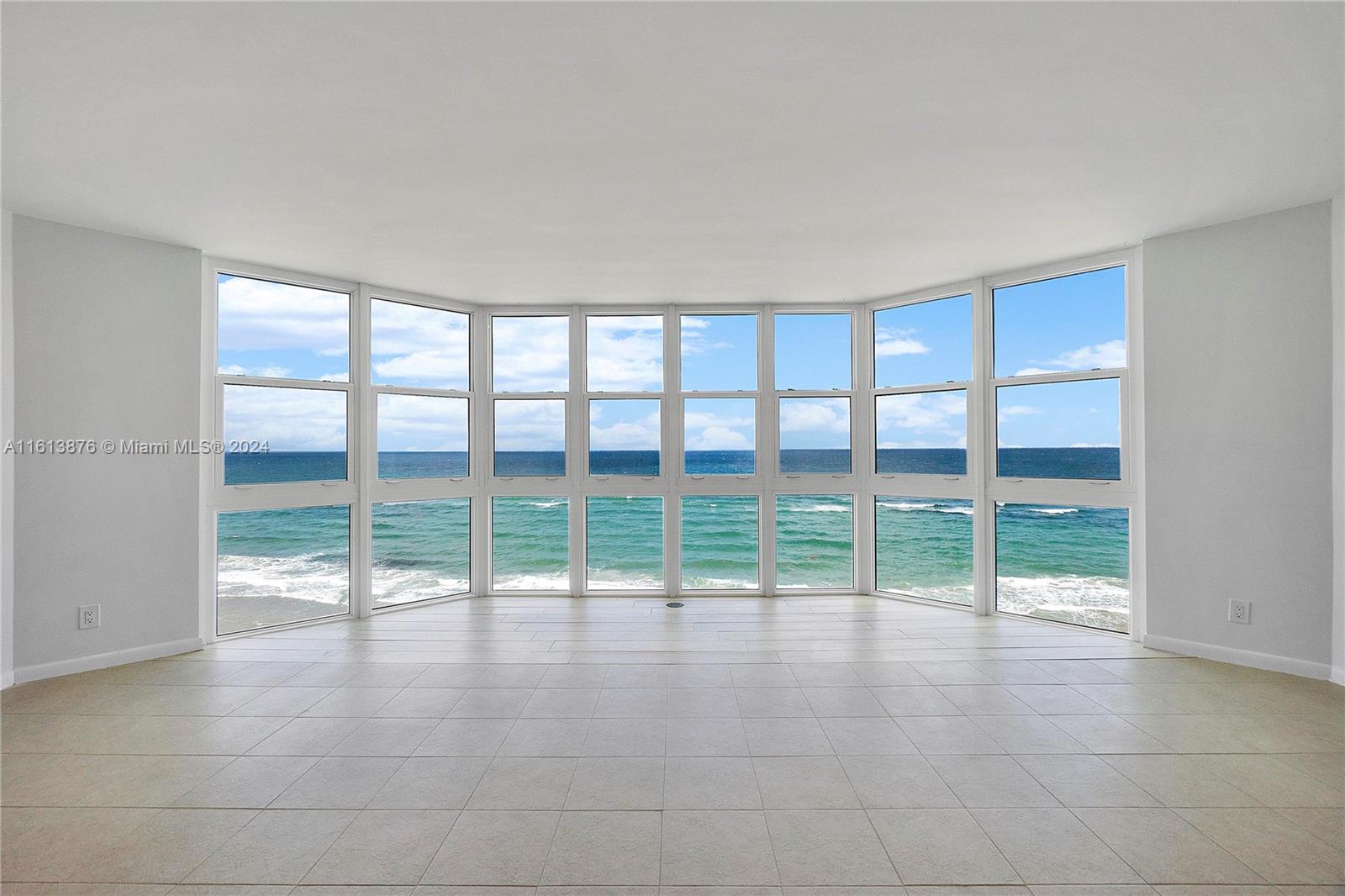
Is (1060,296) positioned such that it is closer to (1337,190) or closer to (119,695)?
(1337,190)

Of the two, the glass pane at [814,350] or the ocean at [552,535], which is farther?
the glass pane at [814,350]

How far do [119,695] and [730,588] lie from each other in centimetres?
457

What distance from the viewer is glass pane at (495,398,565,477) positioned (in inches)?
250

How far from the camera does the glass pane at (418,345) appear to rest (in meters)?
5.76

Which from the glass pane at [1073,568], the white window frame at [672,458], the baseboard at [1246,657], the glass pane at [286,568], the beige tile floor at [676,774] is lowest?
the glass pane at [1073,568]

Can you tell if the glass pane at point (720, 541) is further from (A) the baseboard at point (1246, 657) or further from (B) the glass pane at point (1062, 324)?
(A) the baseboard at point (1246, 657)

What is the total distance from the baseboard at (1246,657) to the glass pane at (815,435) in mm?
2771

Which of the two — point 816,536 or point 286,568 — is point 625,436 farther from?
point 286,568

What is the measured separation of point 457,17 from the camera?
2098 mm

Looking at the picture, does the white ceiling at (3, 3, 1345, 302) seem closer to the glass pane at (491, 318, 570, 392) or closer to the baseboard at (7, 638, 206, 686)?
the glass pane at (491, 318, 570, 392)

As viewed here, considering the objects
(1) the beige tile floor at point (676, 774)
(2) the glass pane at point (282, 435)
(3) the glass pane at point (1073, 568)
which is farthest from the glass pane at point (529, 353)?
(3) the glass pane at point (1073, 568)

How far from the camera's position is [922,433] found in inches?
236

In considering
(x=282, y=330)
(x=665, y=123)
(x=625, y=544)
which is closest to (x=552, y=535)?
(x=625, y=544)

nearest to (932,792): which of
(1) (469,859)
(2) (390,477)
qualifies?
(1) (469,859)
